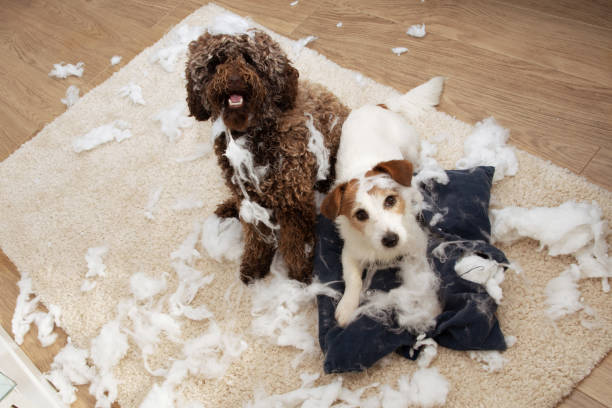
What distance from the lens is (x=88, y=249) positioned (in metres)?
1.66

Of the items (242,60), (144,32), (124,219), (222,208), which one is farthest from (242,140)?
(144,32)

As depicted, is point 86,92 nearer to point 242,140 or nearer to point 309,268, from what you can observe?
point 242,140

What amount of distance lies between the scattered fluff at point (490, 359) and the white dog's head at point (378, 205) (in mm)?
359

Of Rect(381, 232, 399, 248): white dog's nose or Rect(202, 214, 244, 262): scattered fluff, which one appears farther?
Rect(202, 214, 244, 262): scattered fluff

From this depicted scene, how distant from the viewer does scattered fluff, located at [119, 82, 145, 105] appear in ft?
6.66

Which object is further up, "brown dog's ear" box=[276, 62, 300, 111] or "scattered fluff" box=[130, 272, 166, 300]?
"brown dog's ear" box=[276, 62, 300, 111]

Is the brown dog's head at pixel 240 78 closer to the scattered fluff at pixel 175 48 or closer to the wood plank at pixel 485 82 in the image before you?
the wood plank at pixel 485 82

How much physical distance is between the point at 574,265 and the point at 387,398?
678 millimetres

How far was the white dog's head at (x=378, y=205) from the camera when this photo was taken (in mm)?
1125

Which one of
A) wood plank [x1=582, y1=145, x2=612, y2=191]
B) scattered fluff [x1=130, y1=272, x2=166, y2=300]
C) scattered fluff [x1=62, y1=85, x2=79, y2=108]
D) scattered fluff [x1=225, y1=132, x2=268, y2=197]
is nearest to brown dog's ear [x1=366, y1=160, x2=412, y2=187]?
scattered fluff [x1=225, y1=132, x2=268, y2=197]

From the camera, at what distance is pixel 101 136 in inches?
76.4

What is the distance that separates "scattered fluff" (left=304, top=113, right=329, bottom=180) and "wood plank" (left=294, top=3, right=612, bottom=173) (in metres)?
0.66

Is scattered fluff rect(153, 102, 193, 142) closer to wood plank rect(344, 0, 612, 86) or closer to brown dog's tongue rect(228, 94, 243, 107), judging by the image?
brown dog's tongue rect(228, 94, 243, 107)

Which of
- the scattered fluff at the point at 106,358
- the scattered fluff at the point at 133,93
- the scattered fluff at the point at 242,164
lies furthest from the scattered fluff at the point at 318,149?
the scattered fluff at the point at 133,93
